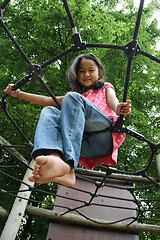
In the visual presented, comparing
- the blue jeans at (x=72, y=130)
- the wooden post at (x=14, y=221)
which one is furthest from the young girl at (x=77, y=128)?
the wooden post at (x=14, y=221)

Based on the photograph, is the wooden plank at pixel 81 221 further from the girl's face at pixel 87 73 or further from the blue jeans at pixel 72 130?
the girl's face at pixel 87 73

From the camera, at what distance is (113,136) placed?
1.30m

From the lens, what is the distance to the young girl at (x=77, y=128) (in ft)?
3.04

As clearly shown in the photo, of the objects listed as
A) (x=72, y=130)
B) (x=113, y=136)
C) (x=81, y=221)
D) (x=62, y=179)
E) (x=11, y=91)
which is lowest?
(x=81, y=221)

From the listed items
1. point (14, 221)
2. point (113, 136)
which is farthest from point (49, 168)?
point (14, 221)

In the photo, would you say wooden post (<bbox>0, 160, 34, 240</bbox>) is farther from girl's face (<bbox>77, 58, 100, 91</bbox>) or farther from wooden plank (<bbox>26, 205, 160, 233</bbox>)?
girl's face (<bbox>77, 58, 100, 91</bbox>)

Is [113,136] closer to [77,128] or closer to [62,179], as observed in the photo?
[77,128]

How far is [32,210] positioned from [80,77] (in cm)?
142

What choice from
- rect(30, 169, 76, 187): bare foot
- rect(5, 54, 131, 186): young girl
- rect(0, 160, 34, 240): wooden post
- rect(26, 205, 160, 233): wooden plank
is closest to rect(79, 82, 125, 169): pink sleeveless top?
rect(5, 54, 131, 186): young girl

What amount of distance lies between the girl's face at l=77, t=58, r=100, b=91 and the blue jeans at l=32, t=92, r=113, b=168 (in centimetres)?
42

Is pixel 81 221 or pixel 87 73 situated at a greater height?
pixel 87 73

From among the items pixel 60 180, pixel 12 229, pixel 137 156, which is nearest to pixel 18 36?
pixel 137 156

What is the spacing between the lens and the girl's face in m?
1.60

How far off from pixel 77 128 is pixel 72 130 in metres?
0.03
